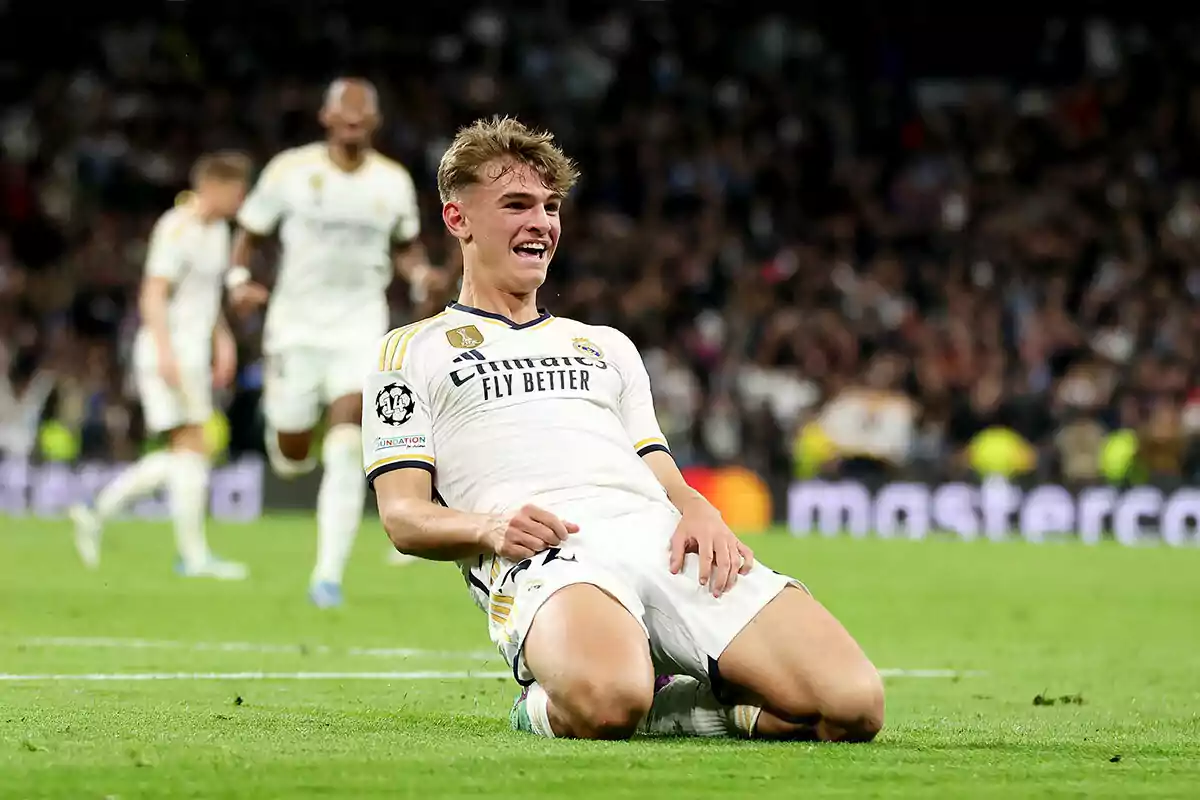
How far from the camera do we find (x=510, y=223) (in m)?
5.77

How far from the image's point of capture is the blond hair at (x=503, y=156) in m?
5.79

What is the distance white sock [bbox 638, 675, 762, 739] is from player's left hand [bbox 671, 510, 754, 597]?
320 mm

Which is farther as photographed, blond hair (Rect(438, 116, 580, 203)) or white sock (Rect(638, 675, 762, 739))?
blond hair (Rect(438, 116, 580, 203))

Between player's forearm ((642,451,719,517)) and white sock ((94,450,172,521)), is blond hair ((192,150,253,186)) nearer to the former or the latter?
white sock ((94,450,172,521))

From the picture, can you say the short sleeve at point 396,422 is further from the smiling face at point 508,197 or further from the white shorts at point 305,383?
the white shorts at point 305,383

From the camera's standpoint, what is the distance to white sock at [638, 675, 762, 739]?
539 cm

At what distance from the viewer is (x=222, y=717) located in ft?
18.4

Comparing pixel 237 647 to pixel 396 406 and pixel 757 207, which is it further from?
pixel 757 207

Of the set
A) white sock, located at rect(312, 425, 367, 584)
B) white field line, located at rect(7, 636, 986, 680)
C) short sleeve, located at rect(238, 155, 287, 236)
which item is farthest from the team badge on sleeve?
short sleeve, located at rect(238, 155, 287, 236)

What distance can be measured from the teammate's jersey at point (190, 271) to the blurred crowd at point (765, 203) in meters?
8.83

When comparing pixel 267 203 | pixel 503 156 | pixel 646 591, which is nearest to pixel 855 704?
pixel 646 591

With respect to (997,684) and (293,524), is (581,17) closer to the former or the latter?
(293,524)

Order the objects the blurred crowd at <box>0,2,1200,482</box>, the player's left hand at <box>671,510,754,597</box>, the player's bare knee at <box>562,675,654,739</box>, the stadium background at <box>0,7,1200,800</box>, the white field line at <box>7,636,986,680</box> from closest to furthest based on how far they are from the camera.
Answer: the player's bare knee at <box>562,675,654,739</box> < the player's left hand at <box>671,510,754,597</box> < the white field line at <box>7,636,986,680</box> < the stadium background at <box>0,7,1200,800</box> < the blurred crowd at <box>0,2,1200,482</box>

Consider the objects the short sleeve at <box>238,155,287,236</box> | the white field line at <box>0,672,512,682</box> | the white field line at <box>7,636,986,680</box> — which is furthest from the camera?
the short sleeve at <box>238,155,287,236</box>
